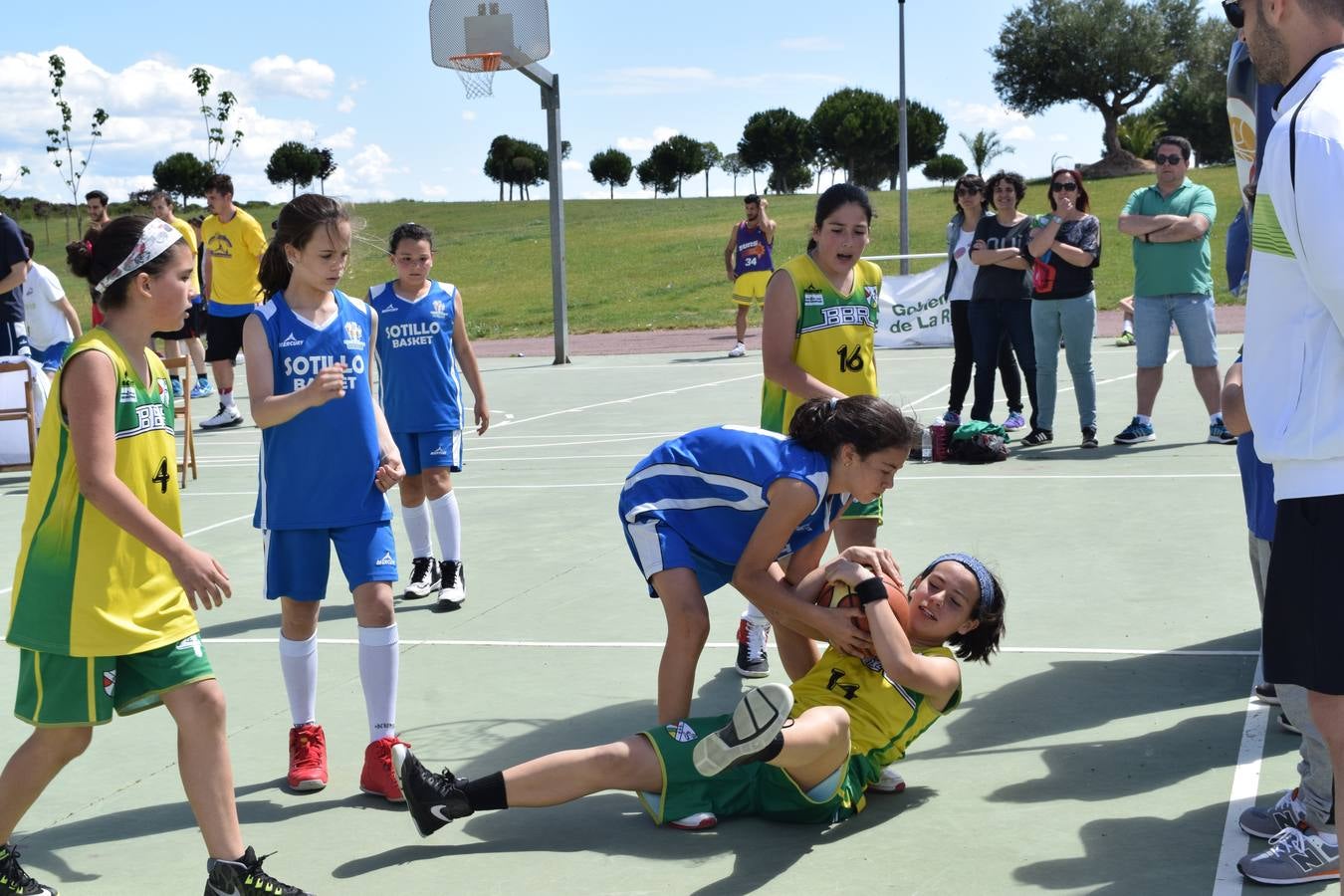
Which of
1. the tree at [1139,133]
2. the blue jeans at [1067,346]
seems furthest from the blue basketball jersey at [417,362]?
the tree at [1139,133]

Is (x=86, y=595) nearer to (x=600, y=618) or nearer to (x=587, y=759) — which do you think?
(x=587, y=759)

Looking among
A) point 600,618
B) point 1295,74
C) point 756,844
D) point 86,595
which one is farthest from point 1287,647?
point 600,618

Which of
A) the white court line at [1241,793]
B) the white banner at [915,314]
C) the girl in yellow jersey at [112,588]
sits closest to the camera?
the girl in yellow jersey at [112,588]

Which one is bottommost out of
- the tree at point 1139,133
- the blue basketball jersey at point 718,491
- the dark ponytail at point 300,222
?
the blue basketball jersey at point 718,491

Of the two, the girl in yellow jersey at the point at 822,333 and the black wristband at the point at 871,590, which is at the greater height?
the girl in yellow jersey at the point at 822,333

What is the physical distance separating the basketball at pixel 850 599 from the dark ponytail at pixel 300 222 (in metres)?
2.01

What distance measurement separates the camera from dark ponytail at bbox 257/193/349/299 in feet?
15.4

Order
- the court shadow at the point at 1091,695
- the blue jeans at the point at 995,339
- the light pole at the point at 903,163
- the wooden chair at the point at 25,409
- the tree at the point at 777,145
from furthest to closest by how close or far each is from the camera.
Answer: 1. the tree at the point at 777,145
2. the light pole at the point at 903,163
3. the blue jeans at the point at 995,339
4. the wooden chair at the point at 25,409
5. the court shadow at the point at 1091,695

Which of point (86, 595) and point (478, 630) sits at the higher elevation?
point (86, 595)

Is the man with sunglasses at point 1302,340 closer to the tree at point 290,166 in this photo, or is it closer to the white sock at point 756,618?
the white sock at point 756,618

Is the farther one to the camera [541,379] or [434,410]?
[541,379]

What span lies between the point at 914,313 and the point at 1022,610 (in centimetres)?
1521

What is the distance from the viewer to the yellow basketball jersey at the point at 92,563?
3498mm

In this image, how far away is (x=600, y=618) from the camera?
257 inches
